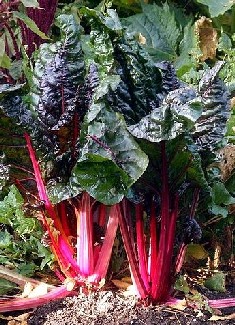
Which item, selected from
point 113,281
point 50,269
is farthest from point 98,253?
point 50,269

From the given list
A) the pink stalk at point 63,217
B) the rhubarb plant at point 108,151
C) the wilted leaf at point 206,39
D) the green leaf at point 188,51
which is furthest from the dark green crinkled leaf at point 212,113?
the wilted leaf at point 206,39

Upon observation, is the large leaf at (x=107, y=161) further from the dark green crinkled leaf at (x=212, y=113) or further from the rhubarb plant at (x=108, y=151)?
the dark green crinkled leaf at (x=212, y=113)

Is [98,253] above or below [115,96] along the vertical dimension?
below

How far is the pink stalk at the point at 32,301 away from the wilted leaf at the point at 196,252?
0.37m

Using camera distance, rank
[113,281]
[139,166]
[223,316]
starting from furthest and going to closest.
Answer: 1. [113,281]
2. [223,316]
3. [139,166]

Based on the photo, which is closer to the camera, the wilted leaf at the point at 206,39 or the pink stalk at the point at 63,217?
the pink stalk at the point at 63,217

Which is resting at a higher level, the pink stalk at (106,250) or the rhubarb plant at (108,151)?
the rhubarb plant at (108,151)

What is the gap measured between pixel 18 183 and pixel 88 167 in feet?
0.89

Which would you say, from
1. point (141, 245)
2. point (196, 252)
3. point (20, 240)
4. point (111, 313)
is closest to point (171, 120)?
point (141, 245)

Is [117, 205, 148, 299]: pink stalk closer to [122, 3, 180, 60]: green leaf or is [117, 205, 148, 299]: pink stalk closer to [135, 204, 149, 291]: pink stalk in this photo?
[135, 204, 149, 291]: pink stalk

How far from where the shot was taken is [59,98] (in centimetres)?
124

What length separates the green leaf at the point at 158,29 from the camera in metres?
2.51

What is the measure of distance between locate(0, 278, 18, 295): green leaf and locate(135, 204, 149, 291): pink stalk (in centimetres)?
32

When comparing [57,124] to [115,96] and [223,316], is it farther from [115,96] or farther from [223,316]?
[223,316]
